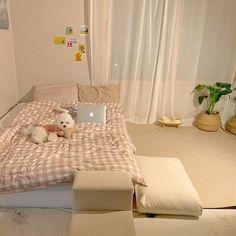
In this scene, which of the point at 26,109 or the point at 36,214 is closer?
the point at 36,214

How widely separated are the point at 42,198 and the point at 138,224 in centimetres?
73

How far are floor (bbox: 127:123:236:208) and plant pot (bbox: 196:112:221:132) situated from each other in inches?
2.9

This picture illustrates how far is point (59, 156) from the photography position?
1919 mm

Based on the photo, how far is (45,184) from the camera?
5.74 feet

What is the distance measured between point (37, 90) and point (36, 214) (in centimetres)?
184

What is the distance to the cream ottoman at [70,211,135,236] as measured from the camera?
133cm

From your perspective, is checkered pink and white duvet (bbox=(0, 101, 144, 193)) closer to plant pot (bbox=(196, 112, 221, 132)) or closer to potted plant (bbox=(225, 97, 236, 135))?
plant pot (bbox=(196, 112, 221, 132))

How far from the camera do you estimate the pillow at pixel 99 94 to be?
10.6 feet

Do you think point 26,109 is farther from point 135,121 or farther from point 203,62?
point 203,62

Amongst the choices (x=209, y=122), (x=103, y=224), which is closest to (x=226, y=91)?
(x=209, y=122)

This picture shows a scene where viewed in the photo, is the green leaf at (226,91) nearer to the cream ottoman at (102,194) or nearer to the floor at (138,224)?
the floor at (138,224)

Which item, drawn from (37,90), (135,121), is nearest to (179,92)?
(135,121)

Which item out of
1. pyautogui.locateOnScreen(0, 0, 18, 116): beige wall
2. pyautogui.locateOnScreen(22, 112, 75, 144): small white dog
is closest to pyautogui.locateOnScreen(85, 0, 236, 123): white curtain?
pyautogui.locateOnScreen(0, 0, 18, 116): beige wall

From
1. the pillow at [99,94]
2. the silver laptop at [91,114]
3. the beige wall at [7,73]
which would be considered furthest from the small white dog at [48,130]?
the beige wall at [7,73]
